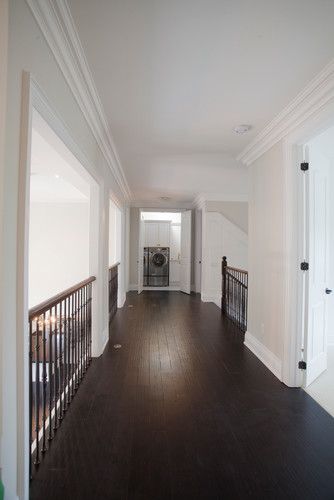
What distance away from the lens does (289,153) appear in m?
2.69

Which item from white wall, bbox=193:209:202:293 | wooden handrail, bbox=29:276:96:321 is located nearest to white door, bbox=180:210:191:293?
white wall, bbox=193:209:202:293

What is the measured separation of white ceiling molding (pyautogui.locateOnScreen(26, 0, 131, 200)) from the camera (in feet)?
4.72

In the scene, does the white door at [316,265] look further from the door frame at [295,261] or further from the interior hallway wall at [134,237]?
the interior hallway wall at [134,237]

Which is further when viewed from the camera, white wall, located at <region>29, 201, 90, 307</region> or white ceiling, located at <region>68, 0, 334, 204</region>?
white wall, located at <region>29, 201, 90, 307</region>

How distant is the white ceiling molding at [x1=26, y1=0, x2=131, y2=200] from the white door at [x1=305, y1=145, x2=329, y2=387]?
6.81ft

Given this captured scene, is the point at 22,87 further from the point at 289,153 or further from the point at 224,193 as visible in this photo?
the point at 224,193

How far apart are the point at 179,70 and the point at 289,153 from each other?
52.6 inches

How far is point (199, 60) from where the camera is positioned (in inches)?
74.9

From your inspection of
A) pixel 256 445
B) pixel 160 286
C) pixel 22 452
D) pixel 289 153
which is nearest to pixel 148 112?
pixel 289 153

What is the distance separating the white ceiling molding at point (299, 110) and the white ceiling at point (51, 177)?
6.72 ft

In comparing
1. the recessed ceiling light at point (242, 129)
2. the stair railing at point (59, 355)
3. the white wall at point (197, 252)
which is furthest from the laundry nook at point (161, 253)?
the recessed ceiling light at point (242, 129)

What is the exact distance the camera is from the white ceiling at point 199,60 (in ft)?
4.96

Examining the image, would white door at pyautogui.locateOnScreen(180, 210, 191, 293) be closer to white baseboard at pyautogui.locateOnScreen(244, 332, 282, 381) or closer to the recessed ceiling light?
white baseboard at pyautogui.locateOnScreen(244, 332, 282, 381)

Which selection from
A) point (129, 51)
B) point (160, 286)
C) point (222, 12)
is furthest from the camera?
point (160, 286)
